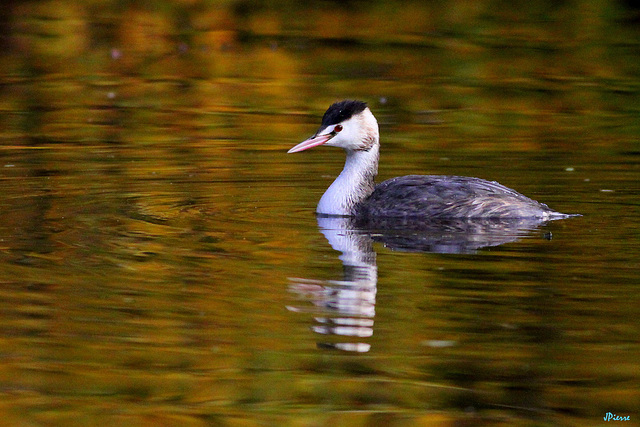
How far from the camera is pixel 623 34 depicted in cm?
2500

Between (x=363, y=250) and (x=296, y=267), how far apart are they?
0.76 meters

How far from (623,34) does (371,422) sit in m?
21.1

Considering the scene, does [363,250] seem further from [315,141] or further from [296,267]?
[315,141]

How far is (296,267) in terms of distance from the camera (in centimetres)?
792

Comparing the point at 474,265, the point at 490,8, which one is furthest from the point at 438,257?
the point at 490,8

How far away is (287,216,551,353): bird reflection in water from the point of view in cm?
662

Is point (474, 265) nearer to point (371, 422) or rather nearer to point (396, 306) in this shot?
point (396, 306)

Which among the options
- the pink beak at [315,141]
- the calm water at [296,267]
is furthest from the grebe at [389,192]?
the calm water at [296,267]

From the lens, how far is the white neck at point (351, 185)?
9906mm

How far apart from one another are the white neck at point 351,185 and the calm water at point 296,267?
0.20m
